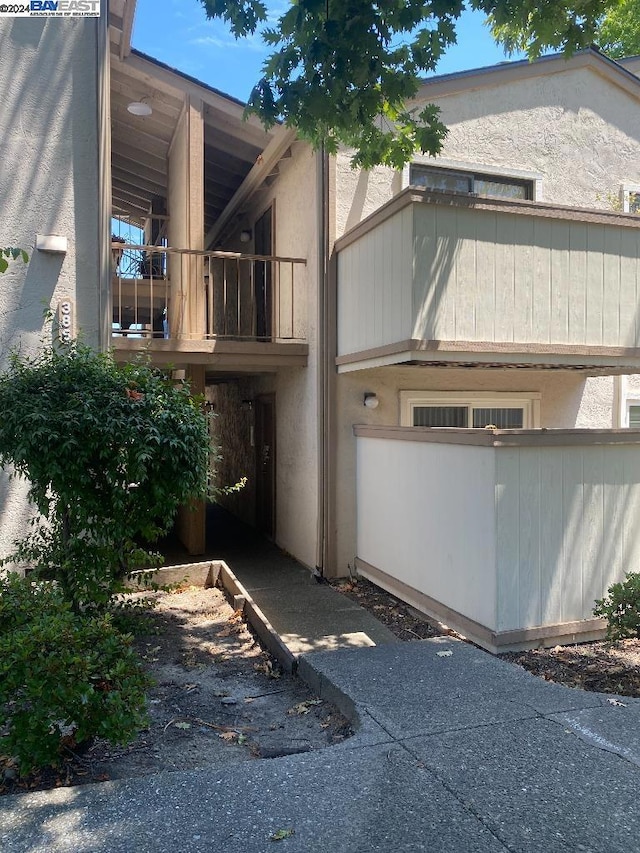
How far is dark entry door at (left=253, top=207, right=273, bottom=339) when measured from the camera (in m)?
10.3

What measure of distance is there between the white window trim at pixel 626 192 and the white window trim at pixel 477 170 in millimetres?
1372

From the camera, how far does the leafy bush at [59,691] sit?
3.03 metres

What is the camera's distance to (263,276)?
35.7ft

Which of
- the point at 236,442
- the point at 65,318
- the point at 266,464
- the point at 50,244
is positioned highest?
the point at 50,244

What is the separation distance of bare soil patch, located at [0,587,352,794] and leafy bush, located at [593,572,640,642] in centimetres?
228

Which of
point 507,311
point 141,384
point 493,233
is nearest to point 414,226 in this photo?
point 493,233

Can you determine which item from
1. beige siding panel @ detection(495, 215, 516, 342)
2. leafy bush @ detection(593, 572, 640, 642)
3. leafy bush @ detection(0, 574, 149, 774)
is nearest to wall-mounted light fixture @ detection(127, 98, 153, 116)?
beige siding panel @ detection(495, 215, 516, 342)

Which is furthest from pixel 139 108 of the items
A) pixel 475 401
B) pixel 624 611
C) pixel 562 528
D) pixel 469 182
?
pixel 624 611

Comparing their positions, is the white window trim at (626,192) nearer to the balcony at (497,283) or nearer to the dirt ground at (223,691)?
the balcony at (497,283)

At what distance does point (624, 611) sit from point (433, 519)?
5.87 feet

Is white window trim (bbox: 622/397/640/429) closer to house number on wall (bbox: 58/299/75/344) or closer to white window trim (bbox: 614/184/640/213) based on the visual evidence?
white window trim (bbox: 614/184/640/213)

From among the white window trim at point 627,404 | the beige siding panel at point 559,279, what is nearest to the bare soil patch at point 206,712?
the beige siding panel at point 559,279

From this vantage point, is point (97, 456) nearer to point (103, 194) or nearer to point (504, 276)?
point (103, 194)

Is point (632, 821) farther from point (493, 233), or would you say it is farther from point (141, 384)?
point (493, 233)
